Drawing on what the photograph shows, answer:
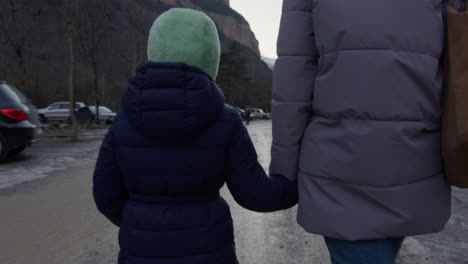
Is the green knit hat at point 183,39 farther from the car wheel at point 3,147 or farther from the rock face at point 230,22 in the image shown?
the rock face at point 230,22

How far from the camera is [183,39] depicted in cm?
142

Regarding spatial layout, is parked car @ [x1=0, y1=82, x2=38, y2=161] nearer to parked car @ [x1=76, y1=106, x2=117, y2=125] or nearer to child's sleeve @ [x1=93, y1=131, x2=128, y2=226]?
child's sleeve @ [x1=93, y1=131, x2=128, y2=226]

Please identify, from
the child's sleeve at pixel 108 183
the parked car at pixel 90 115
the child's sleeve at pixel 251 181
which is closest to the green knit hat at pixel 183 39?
the child's sleeve at pixel 251 181

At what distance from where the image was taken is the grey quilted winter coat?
1.24 m

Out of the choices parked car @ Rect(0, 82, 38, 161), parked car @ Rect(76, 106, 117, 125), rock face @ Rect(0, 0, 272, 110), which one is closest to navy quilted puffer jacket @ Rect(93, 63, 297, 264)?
parked car @ Rect(0, 82, 38, 161)

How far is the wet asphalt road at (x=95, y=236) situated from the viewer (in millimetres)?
3045

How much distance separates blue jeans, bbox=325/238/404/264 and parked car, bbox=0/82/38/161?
7.85 metres

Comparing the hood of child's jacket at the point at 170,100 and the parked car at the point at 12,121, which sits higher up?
the hood of child's jacket at the point at 170,100

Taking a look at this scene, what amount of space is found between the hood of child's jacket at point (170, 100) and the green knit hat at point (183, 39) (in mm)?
70

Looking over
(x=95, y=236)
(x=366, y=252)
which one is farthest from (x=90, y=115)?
(x=366, y=252)

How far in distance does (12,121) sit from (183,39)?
746cm

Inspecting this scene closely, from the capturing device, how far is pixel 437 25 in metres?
1.26

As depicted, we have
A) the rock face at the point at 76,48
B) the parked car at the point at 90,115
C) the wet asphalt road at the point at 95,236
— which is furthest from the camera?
the parked car at the point at 90,115

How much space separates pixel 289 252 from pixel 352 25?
2284 mm
